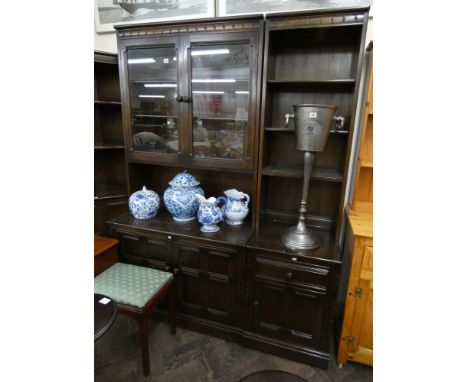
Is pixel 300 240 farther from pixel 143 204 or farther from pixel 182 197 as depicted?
pixel 143 204

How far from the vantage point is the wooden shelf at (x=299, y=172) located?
1.52 m

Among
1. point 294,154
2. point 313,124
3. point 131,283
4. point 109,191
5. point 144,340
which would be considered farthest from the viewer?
point 109,191

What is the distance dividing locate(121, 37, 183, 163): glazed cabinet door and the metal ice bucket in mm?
762

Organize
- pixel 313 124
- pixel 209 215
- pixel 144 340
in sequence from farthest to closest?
pixel 209 215 < pixel 144 340 < pixel 313 124

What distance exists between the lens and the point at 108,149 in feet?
6.80

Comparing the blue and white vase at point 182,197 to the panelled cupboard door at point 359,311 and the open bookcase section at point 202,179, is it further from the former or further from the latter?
the panelled cupboard door at point 359,311

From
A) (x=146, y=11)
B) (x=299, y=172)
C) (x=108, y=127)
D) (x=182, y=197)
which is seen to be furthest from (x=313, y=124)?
(x=108, y=127)

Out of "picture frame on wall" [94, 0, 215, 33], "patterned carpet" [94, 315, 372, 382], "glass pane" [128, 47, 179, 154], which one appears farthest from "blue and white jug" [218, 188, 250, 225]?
"picture frame on wall" [94, 0, 215, 33]

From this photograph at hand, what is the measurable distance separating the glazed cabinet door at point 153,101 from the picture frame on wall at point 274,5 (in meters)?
0.45

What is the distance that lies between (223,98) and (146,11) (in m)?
0.91
